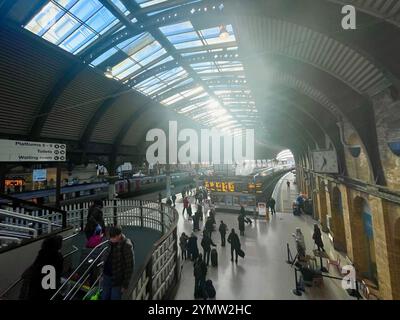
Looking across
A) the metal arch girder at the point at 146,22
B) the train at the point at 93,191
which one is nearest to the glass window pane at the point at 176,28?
the metal arch girder at the point at 146,22

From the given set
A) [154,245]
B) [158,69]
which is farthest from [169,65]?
[154,245]

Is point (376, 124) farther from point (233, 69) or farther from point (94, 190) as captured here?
point (94, 190)

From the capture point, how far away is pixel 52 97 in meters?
9.42

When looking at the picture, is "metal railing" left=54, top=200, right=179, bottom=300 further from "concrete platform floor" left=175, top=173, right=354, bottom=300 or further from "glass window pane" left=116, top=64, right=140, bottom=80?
"glass window pane" left=116, top=64, right=140, bottom=80

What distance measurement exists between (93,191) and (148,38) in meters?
14.7

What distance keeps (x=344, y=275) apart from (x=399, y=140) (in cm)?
522

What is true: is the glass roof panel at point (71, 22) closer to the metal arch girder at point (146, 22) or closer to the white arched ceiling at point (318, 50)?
the metal arch girder at point (146, 22)

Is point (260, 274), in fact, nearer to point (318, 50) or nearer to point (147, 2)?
point (318, 50)

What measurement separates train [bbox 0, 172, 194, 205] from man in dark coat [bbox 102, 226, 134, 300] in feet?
42.9

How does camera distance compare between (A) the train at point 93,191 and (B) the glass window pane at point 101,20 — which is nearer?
(B) the glass window pane at point 101,20

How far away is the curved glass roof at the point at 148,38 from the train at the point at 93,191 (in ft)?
31.3

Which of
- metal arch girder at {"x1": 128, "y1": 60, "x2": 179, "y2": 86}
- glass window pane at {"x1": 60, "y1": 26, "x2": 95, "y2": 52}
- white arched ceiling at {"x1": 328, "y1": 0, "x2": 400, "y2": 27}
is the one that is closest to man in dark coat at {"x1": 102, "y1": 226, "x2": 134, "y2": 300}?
white arched ceiling at {"x1": 328, "y1": 0, "x2": 400, "y2": 27}

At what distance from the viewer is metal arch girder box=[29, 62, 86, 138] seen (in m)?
9.09

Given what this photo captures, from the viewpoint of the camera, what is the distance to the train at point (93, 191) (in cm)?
1348
